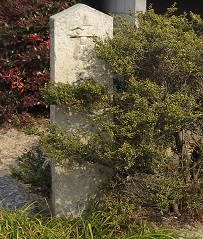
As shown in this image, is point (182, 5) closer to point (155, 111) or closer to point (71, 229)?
point (155, 111)

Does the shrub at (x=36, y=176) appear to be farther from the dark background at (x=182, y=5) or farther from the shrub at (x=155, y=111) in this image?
the dark background at (x=182, y=5)

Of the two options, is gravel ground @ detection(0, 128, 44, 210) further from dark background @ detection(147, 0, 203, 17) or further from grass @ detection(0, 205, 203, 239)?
dark background @ detection(147, 0, 203, 17)

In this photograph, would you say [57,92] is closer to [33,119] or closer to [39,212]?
[39,212]

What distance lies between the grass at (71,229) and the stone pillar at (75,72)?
217 mm

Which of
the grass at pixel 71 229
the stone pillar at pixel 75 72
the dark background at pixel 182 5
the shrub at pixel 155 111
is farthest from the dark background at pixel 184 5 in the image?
the grass at pixel 71 229

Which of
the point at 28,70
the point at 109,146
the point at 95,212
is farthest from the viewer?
the point at 28,70

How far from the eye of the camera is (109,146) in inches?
160

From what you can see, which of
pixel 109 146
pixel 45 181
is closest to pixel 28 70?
pixel 45 181

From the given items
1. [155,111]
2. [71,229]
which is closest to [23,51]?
[71,229]

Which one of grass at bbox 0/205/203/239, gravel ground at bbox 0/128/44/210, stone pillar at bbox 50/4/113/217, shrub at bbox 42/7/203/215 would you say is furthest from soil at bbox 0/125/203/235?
stone pillar at bbox 50/4/113/217

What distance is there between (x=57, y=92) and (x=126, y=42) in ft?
2.27

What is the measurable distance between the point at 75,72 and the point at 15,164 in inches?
98.0

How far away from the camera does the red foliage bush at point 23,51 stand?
7.79m

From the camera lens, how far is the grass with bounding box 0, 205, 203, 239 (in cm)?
404
